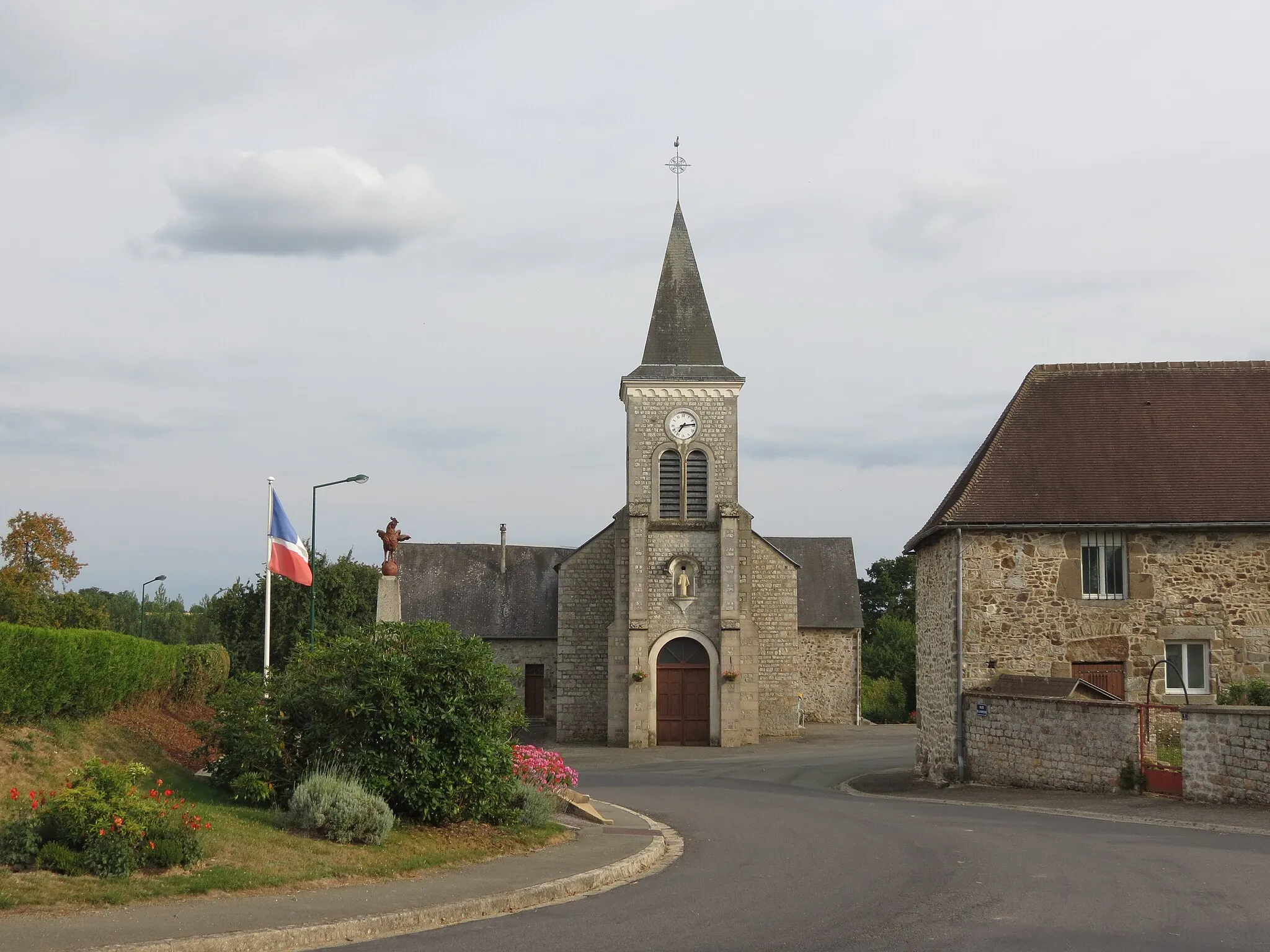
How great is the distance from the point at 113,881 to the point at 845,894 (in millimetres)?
6130

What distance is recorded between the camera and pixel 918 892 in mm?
11266

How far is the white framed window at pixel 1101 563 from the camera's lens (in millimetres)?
24031

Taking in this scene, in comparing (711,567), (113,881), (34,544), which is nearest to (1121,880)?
(113,881)

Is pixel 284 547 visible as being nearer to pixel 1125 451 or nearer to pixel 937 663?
pixel 937 663

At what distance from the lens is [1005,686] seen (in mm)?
23484

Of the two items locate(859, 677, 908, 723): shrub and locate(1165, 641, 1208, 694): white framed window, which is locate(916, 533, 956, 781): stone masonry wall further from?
locate(859, 677, 908, 723): shrub

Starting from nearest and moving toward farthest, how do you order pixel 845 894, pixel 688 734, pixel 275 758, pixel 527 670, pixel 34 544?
pixel 845 894
pixel 275 758
pixel 688 734
pixel 527 670
pixel 34 544

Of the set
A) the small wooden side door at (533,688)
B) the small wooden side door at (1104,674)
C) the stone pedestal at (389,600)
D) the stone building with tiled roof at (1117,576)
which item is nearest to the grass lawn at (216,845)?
the stone pedestal at (389,600)

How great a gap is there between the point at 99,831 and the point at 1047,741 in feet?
51.1

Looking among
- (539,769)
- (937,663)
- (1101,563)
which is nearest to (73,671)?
(539,769)

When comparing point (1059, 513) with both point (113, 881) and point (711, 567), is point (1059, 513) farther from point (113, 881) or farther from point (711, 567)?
point (113, 881)

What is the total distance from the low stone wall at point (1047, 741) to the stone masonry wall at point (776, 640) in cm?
1798

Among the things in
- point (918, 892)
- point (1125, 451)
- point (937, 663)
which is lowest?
point (918, 892)

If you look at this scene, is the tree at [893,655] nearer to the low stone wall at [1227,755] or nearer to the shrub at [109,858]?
the low stone wall at [1227,755]
